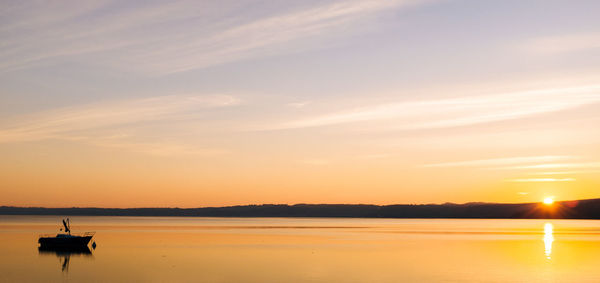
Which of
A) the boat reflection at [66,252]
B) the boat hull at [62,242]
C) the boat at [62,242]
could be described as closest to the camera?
the boat reflection at [66,252]

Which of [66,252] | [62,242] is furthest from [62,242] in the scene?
[66,252]

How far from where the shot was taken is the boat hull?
8024 cm

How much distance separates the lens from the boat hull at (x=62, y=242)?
80244 mm

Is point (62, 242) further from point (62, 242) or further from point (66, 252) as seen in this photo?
point (66, 252)

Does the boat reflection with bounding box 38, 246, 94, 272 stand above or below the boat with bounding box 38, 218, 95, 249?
below

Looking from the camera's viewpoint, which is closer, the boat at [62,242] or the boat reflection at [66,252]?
the boat reflection at [66,252]

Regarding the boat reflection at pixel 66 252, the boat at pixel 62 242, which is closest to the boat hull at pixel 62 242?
the boat at pixel 62 242

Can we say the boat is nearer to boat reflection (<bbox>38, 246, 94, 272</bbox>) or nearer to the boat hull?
the boat hull

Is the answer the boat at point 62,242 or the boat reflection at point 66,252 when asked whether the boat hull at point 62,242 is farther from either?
the boat reflection at point 66,252

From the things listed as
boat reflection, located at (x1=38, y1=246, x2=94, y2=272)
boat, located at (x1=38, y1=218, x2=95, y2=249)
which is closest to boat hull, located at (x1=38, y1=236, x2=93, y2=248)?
boat, located at (x1=38, y1=218, x2=95, y2=249)

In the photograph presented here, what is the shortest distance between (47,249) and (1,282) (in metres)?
34.8

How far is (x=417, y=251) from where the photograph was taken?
80000mm

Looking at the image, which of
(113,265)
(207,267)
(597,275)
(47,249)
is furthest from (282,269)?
(47,249)

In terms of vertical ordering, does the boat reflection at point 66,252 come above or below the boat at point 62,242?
below
